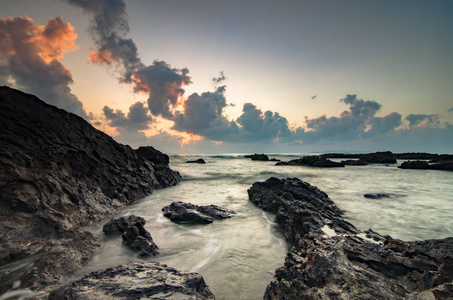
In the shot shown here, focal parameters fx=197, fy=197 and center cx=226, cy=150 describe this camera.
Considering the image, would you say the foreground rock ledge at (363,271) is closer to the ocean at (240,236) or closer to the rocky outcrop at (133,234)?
the ocean at (240,236)

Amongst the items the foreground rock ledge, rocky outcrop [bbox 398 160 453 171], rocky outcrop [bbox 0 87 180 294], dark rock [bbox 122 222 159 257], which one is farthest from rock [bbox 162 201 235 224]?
rocky outcrop [bbox 398 160 453 171]

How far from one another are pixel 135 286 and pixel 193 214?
15.4 ft

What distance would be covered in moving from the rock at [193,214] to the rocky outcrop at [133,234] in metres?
1.78

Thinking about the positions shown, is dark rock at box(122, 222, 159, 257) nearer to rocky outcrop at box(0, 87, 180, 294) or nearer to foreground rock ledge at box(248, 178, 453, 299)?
rocky outcrop at box(0, 87, 180, 294)

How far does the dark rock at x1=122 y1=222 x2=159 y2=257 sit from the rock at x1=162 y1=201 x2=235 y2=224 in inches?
86.3

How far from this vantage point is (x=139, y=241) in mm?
5230

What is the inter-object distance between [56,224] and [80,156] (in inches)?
164

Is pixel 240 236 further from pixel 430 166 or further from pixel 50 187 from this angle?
pixel 430 166

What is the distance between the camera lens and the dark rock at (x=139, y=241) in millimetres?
5075

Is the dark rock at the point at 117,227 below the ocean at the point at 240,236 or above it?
above

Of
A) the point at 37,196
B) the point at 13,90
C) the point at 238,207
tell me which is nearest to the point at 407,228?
the point at 238,207

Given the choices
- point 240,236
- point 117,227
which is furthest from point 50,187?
point 240,236

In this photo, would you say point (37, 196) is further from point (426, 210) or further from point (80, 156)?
point (426, 210)

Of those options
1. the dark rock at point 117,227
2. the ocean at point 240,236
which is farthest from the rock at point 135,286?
the dark rock at point 117,227
